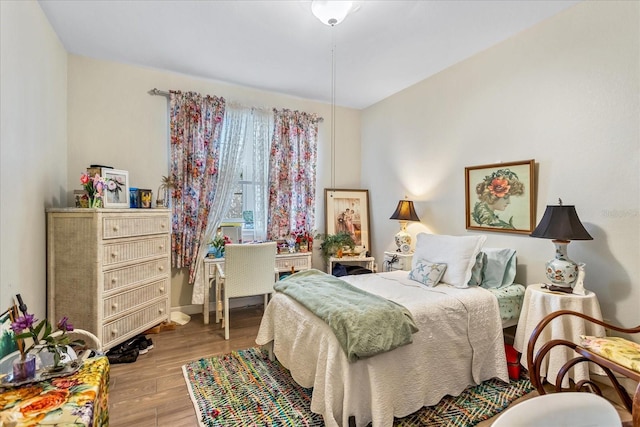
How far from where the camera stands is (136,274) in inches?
107

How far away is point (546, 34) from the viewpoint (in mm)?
2424

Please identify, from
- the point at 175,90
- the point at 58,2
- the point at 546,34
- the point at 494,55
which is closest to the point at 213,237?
the point at 175,90

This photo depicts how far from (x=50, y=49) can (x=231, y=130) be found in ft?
5.64

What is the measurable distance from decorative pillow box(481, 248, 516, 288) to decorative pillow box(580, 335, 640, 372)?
28.6 inches

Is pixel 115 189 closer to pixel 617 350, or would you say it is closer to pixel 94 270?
pixel 94 270

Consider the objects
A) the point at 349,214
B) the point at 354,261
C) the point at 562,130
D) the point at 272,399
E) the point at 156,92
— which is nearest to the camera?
the point at 272,399

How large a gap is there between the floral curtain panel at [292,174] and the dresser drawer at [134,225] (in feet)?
4.30

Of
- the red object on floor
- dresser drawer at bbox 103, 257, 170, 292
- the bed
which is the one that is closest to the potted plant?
the bed

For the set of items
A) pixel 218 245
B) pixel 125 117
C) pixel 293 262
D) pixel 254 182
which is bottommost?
pixel 293 262

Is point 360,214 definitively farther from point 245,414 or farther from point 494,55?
point 245,414

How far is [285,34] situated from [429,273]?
8.00 ft

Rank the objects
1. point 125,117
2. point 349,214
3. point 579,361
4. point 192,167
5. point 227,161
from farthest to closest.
Answer: point 349,214, point 227,161, point 192,167, point 125,117, point 579,361

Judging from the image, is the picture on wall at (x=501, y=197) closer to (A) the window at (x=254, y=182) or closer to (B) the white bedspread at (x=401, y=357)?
(B) the white bedspread at (x=401, y=357)

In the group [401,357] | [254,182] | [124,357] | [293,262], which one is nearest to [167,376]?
[124,357]
